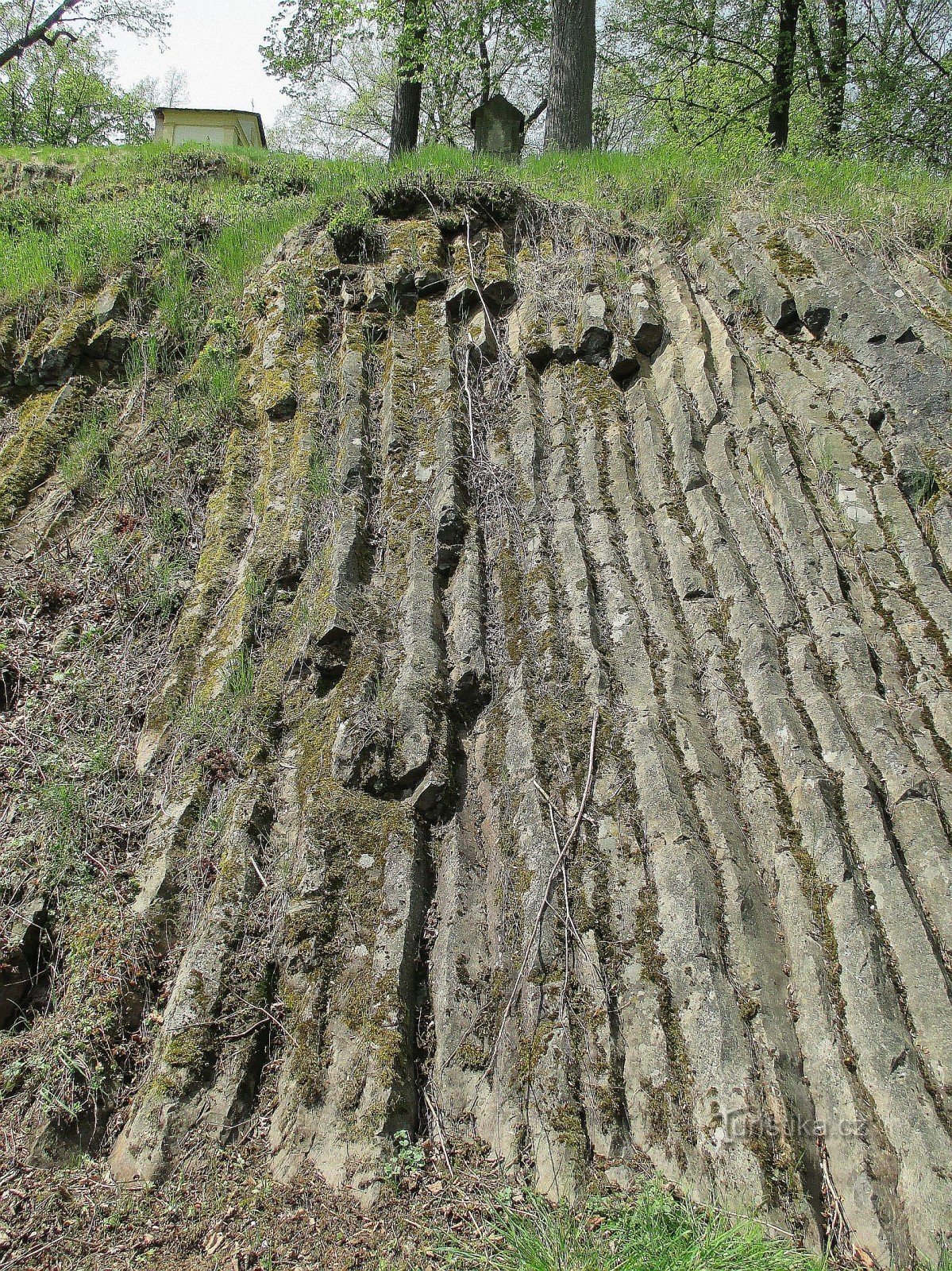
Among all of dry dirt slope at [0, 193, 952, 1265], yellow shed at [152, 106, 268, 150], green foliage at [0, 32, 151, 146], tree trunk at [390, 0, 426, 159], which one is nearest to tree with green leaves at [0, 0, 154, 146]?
green foliage at [0, 32, 151, 146]

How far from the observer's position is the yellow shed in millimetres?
21234

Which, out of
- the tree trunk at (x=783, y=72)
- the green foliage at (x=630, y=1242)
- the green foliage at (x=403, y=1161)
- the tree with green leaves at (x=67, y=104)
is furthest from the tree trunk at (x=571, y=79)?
the tree with green leaves at (x=67, y=104)

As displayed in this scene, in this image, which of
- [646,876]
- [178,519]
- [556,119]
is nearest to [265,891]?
[646,876]

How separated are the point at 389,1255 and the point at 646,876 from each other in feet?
5.13

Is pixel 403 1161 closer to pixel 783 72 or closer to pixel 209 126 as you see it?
pixel 783 72

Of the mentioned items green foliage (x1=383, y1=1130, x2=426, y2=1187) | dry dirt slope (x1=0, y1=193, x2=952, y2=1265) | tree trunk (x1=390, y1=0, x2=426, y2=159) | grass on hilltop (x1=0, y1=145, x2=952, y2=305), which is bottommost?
green foliage (x1=383, y1=1130, x2=426, y2=1187)

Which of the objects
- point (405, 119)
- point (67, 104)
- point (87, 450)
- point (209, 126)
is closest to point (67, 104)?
point (67, 104)

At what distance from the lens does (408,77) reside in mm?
11820

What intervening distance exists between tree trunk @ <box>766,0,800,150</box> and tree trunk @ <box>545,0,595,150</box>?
16.5ft

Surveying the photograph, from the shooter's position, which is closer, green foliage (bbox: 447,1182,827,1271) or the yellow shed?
green foliage (bbox: 447,1182,827,1271)

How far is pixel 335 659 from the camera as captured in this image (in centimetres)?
432

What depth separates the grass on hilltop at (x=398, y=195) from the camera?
6.41m

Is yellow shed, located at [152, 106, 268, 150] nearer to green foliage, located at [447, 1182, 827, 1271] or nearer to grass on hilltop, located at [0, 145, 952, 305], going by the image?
A: grass on hilltop, located at [0, 145, 952, 305]

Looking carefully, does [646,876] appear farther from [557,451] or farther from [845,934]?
[557,451]
